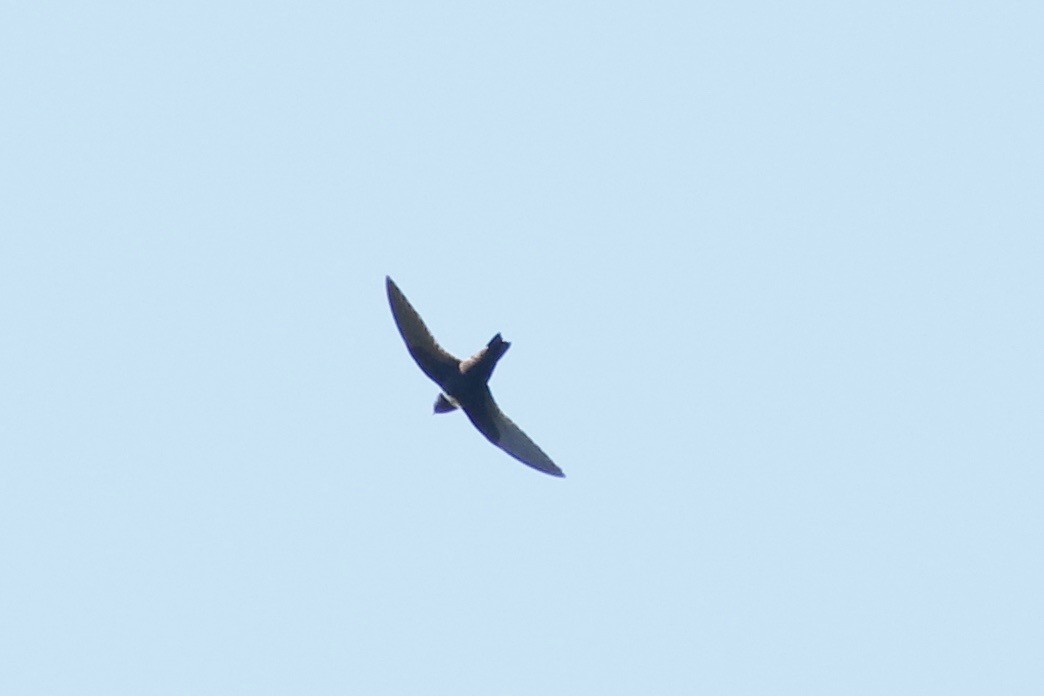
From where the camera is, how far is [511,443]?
31266mm

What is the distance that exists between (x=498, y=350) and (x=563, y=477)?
2774 millimetres

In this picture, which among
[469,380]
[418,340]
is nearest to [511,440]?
[469,380]

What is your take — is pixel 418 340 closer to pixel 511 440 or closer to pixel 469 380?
pixel 469 380

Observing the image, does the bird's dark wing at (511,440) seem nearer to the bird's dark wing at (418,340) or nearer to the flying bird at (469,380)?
the flying bird at (469,380)

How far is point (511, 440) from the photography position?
31.3 m

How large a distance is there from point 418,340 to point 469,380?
3.23 feet

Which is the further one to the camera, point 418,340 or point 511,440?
point 511,440

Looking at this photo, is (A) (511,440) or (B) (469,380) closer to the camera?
(B) (469,380)

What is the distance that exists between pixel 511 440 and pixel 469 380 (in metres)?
1.60

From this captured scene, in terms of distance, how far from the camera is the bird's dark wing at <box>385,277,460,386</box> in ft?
98.7

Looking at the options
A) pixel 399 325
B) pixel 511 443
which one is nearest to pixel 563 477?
pixel 511 443

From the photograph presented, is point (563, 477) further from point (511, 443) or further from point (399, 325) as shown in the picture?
point (399, 325)

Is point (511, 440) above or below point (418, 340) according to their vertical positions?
below

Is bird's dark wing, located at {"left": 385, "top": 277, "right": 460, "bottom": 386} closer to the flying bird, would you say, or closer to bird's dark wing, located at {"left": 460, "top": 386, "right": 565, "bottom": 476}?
the flying bird
